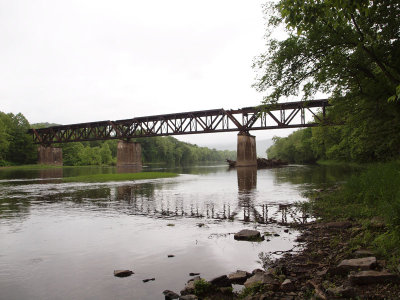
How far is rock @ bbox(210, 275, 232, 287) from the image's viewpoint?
197 inches

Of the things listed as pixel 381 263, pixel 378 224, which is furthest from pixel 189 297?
pixel 378 224

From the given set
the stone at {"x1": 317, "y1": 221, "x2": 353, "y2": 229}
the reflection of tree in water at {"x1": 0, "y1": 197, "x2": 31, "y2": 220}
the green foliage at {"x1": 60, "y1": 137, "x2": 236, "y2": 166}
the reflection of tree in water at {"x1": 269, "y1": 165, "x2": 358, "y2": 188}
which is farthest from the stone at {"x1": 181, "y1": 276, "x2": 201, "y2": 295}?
the green foliage at {"x1": 60, "y1": 137, "x2": 236, "y2": 166}

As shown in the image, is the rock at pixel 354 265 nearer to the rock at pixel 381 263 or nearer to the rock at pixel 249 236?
the rock at pixel 381 263

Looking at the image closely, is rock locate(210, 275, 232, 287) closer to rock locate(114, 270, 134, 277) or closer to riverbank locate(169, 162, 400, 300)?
riverbank locate(169, 162, 400, 300)

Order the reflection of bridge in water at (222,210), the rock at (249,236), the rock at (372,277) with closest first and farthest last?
the rock at (372,277) < the rock at (249,236) < the reflection of bridge in water at (222,210)

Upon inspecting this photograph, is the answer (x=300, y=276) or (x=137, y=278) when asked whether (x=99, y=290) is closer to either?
(x=137, y=278)

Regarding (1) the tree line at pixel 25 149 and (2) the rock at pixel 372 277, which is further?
(1) the tree line at pixel 25 149

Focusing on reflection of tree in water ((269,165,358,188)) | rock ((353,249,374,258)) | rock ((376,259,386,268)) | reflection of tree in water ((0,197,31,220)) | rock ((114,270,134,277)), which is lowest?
reflection of tree in water ((269,165,358,188))

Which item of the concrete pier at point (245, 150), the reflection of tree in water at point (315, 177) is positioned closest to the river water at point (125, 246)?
the reflection of tree in water at point (315, 177)

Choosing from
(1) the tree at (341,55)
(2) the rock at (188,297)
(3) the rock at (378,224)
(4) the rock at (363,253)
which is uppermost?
(1) the tree at (341,55)

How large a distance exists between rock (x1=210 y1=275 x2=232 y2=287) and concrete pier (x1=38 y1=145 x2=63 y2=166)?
9667cm

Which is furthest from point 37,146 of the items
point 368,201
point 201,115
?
point 368,201

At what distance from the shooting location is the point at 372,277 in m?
4.24

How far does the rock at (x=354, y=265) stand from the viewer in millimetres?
4684
